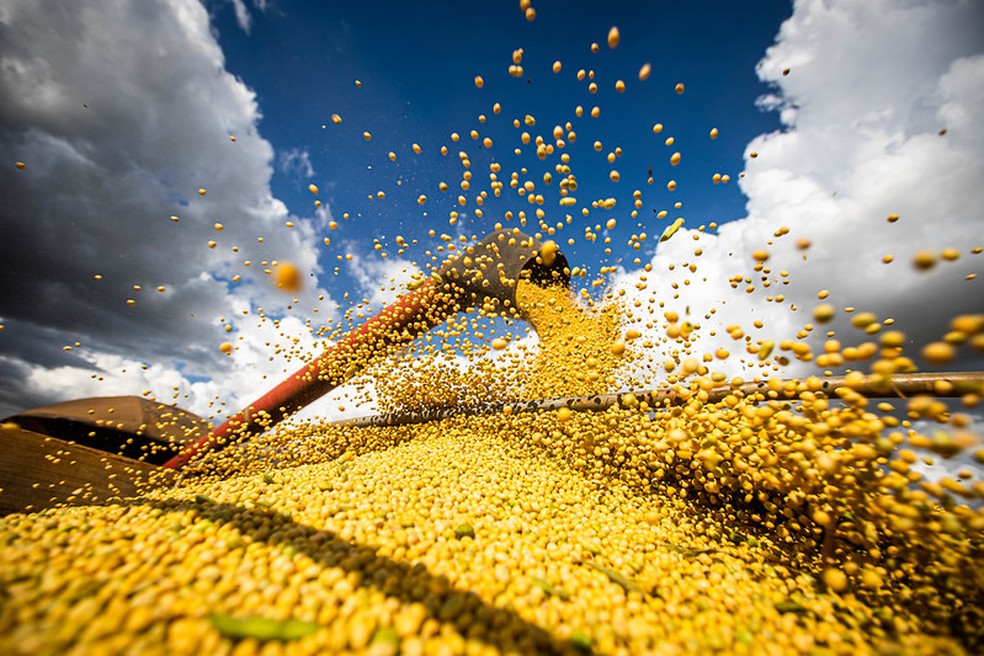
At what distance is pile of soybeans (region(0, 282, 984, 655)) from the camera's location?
4.24ft

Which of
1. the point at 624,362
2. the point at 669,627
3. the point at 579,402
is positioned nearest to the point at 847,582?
the point at 669,627

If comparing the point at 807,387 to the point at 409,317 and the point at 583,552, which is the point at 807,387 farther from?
the point at 409,317

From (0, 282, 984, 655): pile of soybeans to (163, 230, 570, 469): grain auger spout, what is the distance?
2.53m

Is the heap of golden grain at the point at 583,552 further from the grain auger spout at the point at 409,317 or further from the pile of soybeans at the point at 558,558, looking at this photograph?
the grain auger spout at the point at 409,317

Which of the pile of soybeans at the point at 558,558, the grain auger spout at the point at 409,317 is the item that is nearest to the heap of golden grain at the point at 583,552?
the pile of soybeans at the point at 558,558

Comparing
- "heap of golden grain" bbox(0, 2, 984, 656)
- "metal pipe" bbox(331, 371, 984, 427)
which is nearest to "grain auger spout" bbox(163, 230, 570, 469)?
"metal pipe" bbox(331, 371, 984, 427)

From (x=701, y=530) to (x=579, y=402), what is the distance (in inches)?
61.7

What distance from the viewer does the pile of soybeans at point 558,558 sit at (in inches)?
50.9

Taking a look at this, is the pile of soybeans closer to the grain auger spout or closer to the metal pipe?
the metal pipe

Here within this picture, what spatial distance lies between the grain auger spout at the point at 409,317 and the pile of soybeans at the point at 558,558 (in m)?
2.53

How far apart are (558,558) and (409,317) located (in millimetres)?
4400

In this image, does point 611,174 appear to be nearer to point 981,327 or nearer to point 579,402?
point 579,402

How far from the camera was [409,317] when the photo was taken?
577 cm

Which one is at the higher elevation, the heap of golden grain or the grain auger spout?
the grain auger spout
